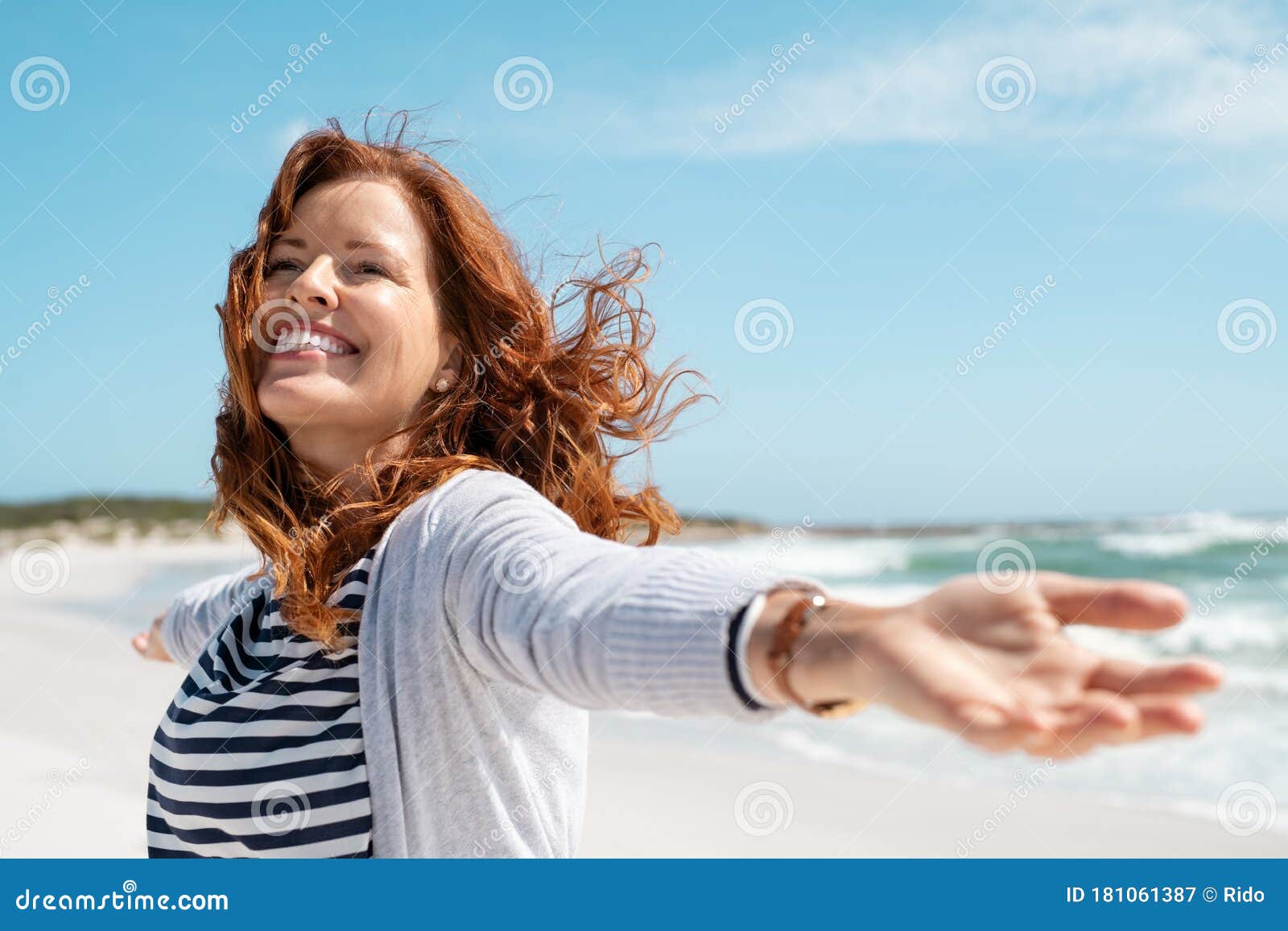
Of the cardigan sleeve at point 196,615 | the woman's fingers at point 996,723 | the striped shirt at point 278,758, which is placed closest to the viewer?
the woman's fingers at point 996,723

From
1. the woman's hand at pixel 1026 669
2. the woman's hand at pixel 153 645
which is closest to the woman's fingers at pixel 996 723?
the woman's hand at pixel 1026 669

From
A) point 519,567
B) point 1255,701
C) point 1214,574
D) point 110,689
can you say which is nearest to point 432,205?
point 519,567

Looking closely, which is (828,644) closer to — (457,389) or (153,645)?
(457,389)

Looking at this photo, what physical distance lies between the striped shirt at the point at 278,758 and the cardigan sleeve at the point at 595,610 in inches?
11.0

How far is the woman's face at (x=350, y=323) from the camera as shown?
191 centimetres

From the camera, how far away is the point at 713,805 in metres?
5.48

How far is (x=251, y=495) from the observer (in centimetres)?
209

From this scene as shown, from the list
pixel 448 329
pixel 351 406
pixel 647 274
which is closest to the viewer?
pixel 351 406

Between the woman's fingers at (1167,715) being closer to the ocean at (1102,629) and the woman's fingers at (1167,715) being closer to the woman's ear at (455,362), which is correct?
the ocean at (1102,629)

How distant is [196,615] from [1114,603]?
96.1 inches

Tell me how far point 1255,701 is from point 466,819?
866 cm

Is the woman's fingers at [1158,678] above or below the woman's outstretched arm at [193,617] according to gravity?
below

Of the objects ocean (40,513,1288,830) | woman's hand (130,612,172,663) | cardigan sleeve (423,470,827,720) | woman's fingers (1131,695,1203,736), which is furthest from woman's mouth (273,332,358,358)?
woman's fingers (1131,695,1203,736)

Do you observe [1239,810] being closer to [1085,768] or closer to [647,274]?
[1085,768]
